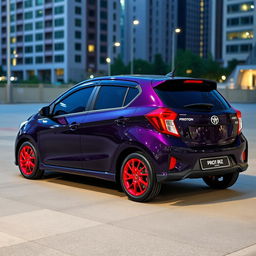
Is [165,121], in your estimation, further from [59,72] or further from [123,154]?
[59,72]

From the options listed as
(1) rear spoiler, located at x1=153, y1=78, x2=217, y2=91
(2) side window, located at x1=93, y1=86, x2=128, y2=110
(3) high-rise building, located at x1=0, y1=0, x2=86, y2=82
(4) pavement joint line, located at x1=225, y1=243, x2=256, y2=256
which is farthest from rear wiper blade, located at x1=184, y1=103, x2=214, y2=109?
(3) high-rise building, located at x1=0, y1=0, x2=86, y2=82

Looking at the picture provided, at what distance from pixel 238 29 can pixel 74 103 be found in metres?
122

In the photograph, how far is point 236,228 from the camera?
19.7ft

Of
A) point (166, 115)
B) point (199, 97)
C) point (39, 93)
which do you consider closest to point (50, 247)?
point (166, 115)

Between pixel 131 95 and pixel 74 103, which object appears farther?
pixel 74 103

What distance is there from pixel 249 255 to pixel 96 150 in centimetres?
334

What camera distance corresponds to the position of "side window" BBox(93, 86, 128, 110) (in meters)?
7.83

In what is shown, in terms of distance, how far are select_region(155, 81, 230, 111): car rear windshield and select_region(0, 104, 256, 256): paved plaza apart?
4.07 feet

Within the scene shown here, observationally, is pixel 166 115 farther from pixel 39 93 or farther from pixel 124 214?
pixel 39 93

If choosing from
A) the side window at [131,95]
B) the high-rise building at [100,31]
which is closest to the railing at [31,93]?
the side window at [131,95]

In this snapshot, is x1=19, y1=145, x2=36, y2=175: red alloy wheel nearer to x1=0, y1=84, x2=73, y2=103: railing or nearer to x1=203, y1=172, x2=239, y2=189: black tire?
→ x1=203, y1=172, x2=239, y2=189: black tire

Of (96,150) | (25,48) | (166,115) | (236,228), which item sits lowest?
(236,228)

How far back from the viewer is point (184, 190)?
8.24 meters

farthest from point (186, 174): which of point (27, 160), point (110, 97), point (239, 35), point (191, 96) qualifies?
point (239, 35)
